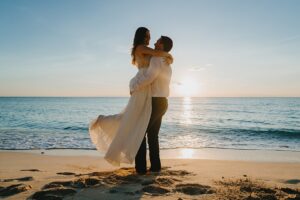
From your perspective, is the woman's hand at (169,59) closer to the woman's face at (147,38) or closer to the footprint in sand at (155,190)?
the woman's face at (147,38)

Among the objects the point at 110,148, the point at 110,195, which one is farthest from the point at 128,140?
the point at 110,195

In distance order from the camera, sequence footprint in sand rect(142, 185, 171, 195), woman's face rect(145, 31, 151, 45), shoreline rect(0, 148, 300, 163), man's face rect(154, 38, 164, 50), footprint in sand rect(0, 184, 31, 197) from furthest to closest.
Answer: shoreline rect(0, 148, 300, 163) < man's face rect(154, 38, 164, 50) < woman's face rect(145, 31, 151, 45) < footprint in sand rect(142, 185, 171, 195) < footprint in sand rect(0, 184, 31, 197)

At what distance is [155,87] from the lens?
564cm

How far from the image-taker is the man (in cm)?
547

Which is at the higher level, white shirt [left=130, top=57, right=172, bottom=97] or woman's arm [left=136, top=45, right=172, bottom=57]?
woman's arm [left=136, top=45, right=172, bottom=57]

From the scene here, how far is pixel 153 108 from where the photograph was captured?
5.68m

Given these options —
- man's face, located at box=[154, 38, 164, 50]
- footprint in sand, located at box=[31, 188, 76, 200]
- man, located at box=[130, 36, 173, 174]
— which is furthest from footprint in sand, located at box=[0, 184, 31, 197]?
man's face, located at box=[154, 38, 164, 50]

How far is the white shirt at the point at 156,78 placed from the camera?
5457mm

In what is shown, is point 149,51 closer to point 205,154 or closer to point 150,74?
point 150,74

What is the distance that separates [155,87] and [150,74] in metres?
0.30

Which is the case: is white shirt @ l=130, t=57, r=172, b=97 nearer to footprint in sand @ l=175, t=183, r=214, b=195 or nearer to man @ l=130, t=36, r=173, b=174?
man @ l=130, t=36, r=173, b=174

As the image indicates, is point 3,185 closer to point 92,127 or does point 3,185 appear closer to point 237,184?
point 92,127

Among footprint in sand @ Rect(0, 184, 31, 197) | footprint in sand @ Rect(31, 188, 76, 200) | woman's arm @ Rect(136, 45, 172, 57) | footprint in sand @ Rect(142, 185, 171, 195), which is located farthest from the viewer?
woman's arm @ Rect(136, 45, 172, 57)

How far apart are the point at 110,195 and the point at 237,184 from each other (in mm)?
1844
